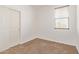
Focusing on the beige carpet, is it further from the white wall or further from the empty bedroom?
the white wall

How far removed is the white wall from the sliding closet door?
1.70ft

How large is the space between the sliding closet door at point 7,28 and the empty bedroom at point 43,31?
0.03 meters

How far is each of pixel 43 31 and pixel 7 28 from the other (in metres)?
0.94

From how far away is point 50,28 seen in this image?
1887 millimetres

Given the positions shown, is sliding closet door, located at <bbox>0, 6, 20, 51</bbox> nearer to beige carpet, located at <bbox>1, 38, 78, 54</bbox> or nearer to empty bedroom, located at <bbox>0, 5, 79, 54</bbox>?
empty bedroom, located at <bbox>0, 5, 79, 54</bbox>

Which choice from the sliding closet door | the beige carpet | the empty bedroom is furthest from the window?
the sliding closet door

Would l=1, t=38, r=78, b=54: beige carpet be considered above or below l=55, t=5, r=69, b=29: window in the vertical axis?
below

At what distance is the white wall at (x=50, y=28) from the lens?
1.86 m

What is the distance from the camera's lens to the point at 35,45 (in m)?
1.92

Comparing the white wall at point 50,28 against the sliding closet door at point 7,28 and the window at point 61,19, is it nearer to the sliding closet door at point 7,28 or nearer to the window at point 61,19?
the window at point 61,19

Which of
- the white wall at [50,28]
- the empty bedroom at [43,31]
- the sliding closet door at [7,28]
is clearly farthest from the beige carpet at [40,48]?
the sliding closet door at [7,28]

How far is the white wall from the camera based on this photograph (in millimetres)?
1859

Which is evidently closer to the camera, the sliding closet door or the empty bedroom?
the empty bedroom

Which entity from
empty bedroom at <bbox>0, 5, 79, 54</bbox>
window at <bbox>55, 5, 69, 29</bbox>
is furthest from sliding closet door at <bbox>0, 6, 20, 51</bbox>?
window at <bbox>55, 5, 69, 29</bbox>
